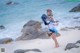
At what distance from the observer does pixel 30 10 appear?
5.37 metres

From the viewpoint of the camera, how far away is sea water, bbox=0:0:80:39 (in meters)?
5.27

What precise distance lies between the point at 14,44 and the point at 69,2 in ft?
2.92

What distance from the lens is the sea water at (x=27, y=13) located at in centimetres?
527

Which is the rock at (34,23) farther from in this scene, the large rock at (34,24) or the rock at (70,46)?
the rock at (70,46)

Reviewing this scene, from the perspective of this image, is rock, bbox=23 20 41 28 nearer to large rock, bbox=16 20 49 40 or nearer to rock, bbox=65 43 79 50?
large rock, bbox=16 20 49 40

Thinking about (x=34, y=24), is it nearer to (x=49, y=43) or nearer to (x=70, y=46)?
(x=49, y=43)

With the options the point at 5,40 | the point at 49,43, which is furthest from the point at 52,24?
the point at 5,40

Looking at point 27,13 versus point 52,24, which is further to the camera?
point 27,13

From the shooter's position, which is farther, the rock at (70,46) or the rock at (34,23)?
the rock at (34,23)

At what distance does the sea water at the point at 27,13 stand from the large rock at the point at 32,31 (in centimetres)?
6

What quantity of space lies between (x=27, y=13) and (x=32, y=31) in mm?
260

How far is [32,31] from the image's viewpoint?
208 inches

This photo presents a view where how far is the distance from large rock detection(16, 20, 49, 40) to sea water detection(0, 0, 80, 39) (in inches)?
2.2

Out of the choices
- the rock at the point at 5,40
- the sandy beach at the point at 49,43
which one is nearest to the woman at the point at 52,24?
the sandy beach at the point at 49,43
